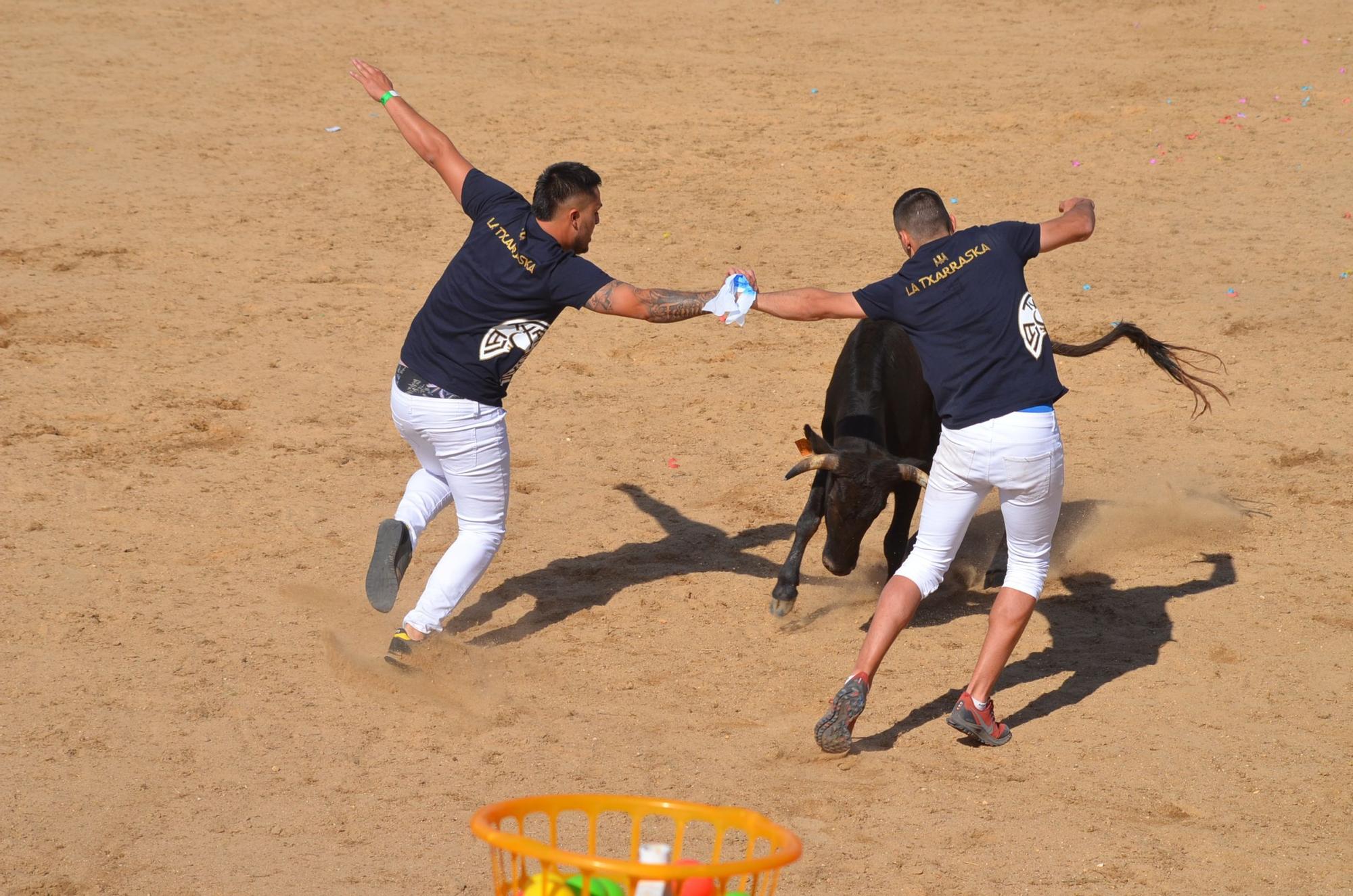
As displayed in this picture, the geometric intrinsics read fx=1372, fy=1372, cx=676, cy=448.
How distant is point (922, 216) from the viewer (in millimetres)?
5637

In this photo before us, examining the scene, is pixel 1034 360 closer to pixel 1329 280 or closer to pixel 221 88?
pixel 1329 280

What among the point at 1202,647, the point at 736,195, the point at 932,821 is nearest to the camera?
the point at 932,821

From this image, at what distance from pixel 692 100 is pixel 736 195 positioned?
8.87ft

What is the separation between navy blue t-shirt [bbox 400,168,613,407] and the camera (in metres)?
5.88

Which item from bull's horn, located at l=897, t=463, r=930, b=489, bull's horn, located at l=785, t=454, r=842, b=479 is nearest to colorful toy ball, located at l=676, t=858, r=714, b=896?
bull's horn, located at l=785, t=454, r=842, b=479

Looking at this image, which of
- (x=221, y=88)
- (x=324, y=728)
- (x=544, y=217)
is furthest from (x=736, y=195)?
(x=324, y=728)

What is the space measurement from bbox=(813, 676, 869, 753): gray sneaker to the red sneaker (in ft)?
1.32

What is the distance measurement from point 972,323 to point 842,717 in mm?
1641

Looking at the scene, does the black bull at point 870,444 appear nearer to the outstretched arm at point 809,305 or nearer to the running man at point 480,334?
the outstretched arm at point 809,305

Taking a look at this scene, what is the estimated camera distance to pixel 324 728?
570cm

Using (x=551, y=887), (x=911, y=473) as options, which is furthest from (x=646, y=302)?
(x=551, y=887)

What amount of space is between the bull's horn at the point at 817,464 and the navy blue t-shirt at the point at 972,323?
1.24 meters

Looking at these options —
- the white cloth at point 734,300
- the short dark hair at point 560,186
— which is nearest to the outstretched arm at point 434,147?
the short dark hair at point 560,186

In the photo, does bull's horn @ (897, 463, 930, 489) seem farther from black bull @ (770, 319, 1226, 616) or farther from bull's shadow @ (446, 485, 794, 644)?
bull's shadow @ (446, 485, 794, 644)
